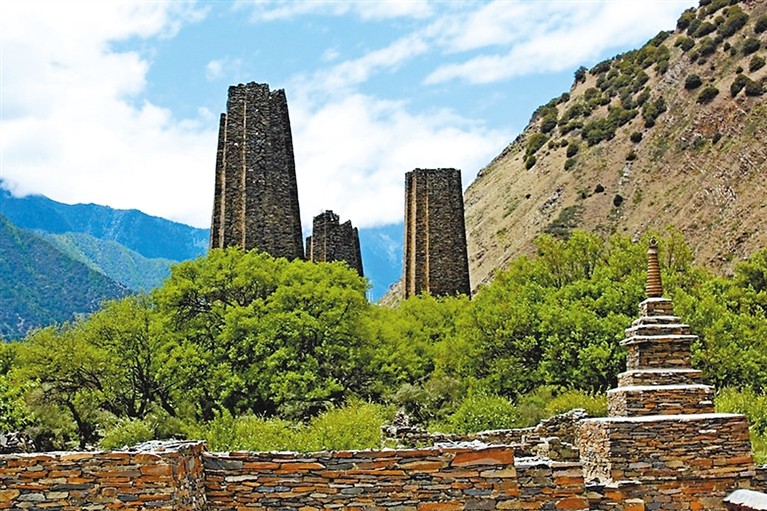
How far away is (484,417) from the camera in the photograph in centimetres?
2698

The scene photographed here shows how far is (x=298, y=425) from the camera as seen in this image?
92.9 feet

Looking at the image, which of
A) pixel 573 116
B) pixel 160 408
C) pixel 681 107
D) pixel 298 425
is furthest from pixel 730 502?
pixel 573 116

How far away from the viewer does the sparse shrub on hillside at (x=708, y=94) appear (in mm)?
81312

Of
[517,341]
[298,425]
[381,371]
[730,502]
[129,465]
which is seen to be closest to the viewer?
[730,502]

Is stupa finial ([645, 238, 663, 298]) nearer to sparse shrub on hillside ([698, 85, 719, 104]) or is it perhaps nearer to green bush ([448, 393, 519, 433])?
green bush ([448, 393, 519, 433])

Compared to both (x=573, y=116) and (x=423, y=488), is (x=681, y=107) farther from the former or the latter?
(x=423, y=488)

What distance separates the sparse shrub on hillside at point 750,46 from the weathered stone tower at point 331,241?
45124 millimetres

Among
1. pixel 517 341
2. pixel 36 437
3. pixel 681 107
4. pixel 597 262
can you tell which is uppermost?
pixel 681 107

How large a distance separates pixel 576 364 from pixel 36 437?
1812 centimetres

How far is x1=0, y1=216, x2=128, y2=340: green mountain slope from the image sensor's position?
83312 mm

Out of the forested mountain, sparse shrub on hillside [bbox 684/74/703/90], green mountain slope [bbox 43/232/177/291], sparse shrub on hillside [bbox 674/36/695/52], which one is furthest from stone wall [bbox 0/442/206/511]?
the forested mountain

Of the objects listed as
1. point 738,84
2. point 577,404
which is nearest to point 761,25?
point 738,84

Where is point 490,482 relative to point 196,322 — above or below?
below

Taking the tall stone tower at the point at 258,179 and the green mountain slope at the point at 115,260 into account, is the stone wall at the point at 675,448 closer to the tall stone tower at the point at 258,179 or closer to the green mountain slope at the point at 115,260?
the tall stone tower at the point at 258,179
